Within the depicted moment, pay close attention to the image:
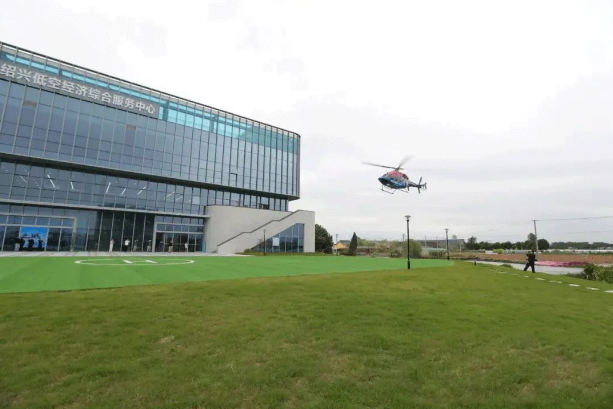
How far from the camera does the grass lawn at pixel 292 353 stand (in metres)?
4.19

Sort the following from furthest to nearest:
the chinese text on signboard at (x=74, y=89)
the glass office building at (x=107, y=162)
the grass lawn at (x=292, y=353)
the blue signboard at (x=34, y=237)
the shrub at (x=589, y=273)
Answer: the blue signboard at (x=34, y=237) → the glass office building at (x=107, y=162) → the chinese text on signboard at (x=74, y=89) → the shrub at (x=589, y=273) → the grass lawn at (x=292, y=353)

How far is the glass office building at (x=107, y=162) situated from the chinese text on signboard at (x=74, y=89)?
0.11 meters

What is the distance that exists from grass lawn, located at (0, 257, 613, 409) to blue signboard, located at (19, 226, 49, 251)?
112ft

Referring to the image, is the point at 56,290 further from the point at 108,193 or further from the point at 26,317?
the point at 108,193

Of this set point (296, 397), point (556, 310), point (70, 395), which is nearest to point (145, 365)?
point (70, 395)

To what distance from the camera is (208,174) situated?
47281 millimetres

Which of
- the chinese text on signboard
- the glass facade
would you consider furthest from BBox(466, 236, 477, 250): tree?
the chinese text on signboard

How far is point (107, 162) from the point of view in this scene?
127ft

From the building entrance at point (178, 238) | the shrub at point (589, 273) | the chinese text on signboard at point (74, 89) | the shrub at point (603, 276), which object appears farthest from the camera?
the building entrance at point (178, 238)

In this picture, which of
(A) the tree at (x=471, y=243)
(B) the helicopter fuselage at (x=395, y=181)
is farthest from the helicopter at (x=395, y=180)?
(A) the tree at (x=471, y=243)

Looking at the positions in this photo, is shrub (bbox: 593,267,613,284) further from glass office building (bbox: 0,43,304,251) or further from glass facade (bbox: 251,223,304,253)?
glass office building (bbox: 0,43,304,251)

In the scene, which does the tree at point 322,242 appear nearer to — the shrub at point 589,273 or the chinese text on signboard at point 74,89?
the chinese text on signboard at point 74,89

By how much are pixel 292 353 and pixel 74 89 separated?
45.6 m

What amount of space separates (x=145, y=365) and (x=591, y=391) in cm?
678
